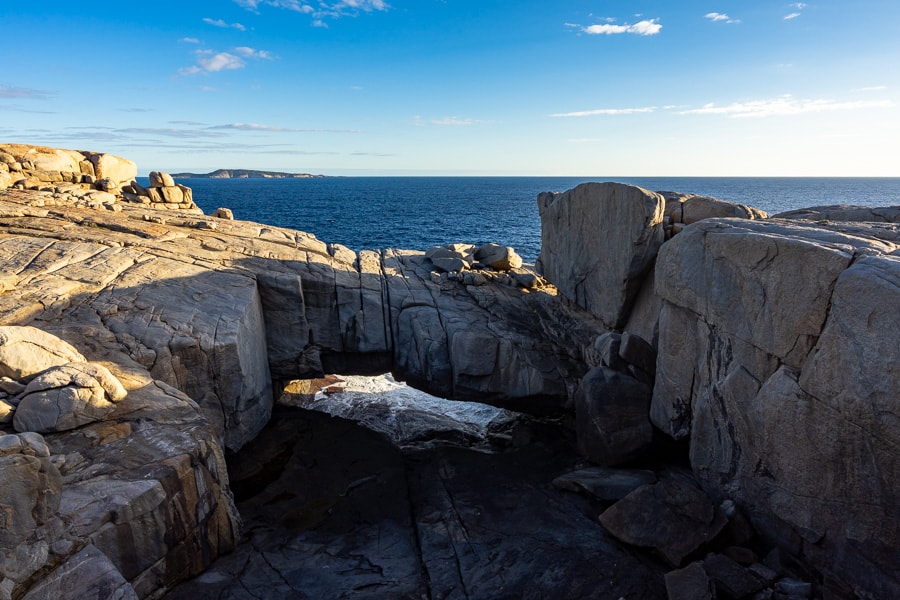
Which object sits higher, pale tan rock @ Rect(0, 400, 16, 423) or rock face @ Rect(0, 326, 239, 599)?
pale tan rock @ Rect(0, 400, 16, 423)

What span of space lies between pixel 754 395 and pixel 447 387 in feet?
31.9

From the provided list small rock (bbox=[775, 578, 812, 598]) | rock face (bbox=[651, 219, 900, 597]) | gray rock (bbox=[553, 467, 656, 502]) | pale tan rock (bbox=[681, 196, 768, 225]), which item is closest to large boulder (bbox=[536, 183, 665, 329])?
pale tan rock (bbox=[681, 196, 768, 225])

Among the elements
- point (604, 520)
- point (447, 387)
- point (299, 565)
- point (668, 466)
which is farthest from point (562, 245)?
point (299, 565)

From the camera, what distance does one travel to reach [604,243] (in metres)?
17.2

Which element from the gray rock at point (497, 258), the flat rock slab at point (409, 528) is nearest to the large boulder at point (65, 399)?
the flat rock slab at point (409, 528)

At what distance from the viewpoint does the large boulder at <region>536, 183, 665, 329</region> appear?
1548cm

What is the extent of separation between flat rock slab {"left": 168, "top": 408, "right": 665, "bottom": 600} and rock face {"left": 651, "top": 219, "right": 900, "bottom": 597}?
2919 millimetres

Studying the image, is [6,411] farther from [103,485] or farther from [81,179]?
[81,179]

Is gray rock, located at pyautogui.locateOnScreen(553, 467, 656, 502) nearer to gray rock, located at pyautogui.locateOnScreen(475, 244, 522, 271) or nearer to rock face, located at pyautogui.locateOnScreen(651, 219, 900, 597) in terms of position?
rock face, located at pyautogui.locateOnScreen(651, 219, 900, 597)

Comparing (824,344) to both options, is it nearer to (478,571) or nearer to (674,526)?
(674,526)

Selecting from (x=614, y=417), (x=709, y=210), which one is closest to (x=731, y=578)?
(x=614, y=417)

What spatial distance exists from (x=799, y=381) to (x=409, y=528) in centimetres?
857

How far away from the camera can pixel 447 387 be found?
18.4 m

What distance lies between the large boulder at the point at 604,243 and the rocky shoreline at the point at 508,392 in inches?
3.5
